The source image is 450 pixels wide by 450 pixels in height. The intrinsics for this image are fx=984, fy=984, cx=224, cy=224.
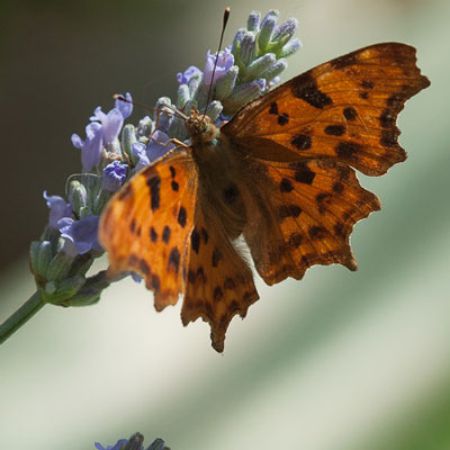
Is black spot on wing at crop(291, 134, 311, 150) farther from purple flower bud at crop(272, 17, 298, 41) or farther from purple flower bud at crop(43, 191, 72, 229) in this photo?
purple flower bud at crop(43, 191, 72, 229)

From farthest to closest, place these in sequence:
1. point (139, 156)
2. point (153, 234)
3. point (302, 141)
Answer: point (302, 141) → point (139, 156) → point (153, 234)

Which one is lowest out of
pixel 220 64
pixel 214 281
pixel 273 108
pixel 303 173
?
pixel 214 281

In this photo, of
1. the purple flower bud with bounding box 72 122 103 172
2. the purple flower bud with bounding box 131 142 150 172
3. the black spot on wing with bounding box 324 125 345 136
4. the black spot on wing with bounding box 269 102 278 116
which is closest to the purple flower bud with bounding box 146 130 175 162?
the purple flower bud with bounding box 131 142 150 172

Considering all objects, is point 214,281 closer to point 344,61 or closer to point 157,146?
point 157,146

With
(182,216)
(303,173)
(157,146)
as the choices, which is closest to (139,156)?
(157,146)

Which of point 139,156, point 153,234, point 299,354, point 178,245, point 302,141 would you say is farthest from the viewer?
point 299,354

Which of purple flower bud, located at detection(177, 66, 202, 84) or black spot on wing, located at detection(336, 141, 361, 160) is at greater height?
purple flower bud, located at detection(177, 66, 202, 84)

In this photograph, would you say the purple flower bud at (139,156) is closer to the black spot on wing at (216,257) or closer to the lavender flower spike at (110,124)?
the lavender flower spike at (110,124)
